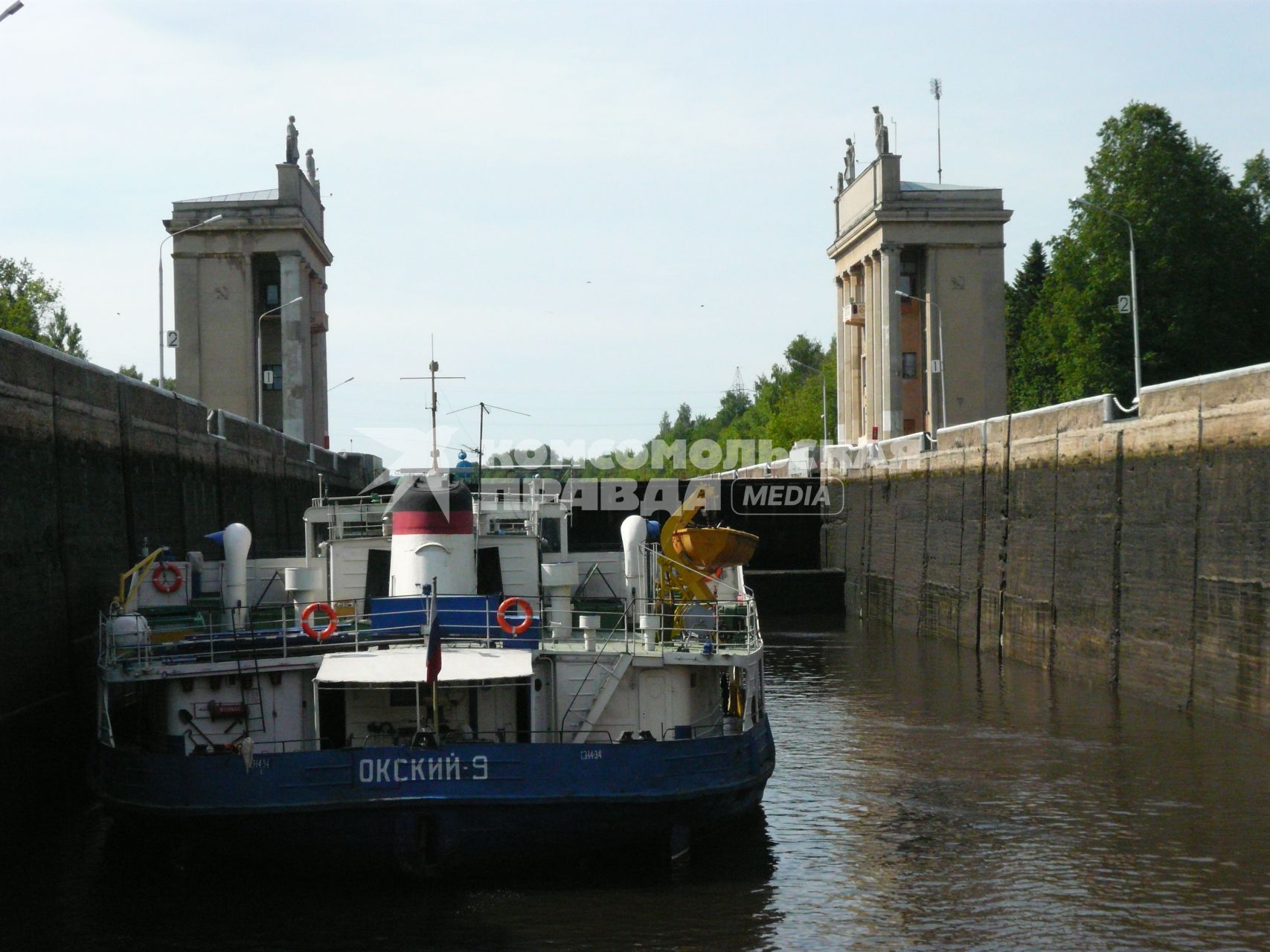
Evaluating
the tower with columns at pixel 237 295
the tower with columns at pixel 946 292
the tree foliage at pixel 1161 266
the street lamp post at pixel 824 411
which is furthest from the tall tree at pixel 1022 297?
the tower with columns at pixel 237 295

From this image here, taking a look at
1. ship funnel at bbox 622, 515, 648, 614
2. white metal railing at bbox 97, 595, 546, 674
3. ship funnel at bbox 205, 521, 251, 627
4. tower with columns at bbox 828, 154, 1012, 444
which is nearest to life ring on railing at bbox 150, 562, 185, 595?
A: ship funnel at bbox 205, 521, 251, 627

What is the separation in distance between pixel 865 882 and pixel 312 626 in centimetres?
863

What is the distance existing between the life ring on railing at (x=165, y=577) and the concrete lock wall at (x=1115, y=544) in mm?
20158

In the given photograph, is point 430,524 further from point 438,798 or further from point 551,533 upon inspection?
point 551,533

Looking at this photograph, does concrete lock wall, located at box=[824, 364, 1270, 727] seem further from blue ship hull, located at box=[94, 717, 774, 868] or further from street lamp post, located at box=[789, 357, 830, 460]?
street lamp post, located at box=[789, 357, 830, 460]

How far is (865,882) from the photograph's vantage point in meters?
20.7

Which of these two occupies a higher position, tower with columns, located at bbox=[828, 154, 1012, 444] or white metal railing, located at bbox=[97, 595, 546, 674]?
tower with columns, located at bbox=[828, 154, 1012, 444]

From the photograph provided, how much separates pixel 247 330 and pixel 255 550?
4155cm

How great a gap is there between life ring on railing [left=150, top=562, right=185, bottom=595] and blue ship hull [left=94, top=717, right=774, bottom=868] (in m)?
7.11

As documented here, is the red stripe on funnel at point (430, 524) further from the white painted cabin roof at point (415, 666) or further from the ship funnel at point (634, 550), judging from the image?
the ship funnel at point (634, 550)

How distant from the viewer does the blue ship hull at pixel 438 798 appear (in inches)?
761

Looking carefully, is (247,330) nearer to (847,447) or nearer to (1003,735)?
(847,447)

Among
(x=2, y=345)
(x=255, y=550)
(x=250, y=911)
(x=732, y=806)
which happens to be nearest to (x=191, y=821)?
(x=250, y=911)

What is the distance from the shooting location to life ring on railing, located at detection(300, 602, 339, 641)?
21453mm
